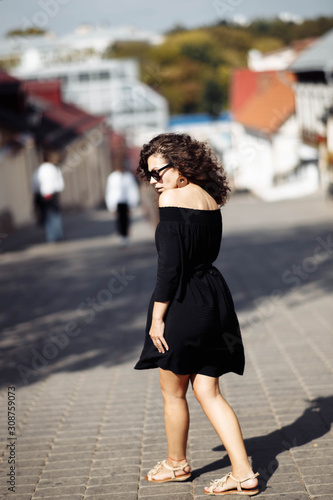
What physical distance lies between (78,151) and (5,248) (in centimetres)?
2206

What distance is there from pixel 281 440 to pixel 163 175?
1.79m

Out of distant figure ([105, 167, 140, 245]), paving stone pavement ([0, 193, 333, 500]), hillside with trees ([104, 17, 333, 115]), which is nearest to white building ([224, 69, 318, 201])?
hillside with trees ([104, 17, 333, 115])

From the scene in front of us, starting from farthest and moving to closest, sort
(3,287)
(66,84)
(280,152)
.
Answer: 1. (66,84)
2. (280,152)
3. (3,287)

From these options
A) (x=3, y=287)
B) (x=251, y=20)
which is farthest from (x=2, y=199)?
(x=251, y=20)

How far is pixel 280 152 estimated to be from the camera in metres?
44.9

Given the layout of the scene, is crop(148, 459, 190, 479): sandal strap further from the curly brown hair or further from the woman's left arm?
the curly brown hair

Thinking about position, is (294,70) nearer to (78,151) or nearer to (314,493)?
(78,151)

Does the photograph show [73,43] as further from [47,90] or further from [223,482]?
[223,482]

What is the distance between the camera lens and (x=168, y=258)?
11.1 ft

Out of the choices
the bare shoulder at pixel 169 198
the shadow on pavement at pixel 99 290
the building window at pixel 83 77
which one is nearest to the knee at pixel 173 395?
the bare shoulder at pixel 169 198

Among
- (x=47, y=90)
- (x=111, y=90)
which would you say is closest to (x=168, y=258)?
(x=47, y=90)

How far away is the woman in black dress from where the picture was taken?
343 centimetres

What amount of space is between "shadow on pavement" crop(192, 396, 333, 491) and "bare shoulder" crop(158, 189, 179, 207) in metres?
1.46

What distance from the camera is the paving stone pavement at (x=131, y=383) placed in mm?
3980
